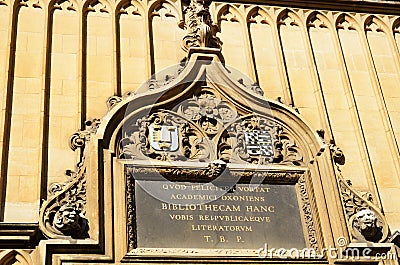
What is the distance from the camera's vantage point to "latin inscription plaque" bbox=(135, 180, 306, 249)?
7.74m

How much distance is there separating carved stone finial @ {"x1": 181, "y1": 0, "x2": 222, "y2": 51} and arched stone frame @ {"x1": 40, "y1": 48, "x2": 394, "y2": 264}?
218 mm

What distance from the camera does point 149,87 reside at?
29.7 ft

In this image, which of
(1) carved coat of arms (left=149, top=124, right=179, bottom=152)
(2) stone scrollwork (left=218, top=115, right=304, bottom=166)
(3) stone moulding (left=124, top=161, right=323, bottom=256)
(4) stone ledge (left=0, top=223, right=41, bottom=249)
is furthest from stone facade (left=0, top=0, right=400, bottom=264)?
(1) carved coat of arms (left=149, top=124, right=179, bottom=152)

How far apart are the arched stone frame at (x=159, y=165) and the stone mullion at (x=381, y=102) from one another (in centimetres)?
103

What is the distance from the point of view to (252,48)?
1011 cm

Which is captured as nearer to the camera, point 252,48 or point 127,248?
point 127,248

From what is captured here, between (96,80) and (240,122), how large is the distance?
84.3 inches

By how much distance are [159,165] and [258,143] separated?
1478 mm

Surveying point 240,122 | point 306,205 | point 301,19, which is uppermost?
point 301,19

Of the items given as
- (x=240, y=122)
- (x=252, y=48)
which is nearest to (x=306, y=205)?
(x=240, y=122)

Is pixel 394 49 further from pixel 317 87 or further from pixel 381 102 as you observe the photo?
pixel 317 87

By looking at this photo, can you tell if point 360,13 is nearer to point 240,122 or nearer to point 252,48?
point 252,48

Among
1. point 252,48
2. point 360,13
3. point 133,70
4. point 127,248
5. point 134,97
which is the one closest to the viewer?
point 127,248

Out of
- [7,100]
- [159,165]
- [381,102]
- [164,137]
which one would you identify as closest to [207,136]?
[164,137]
